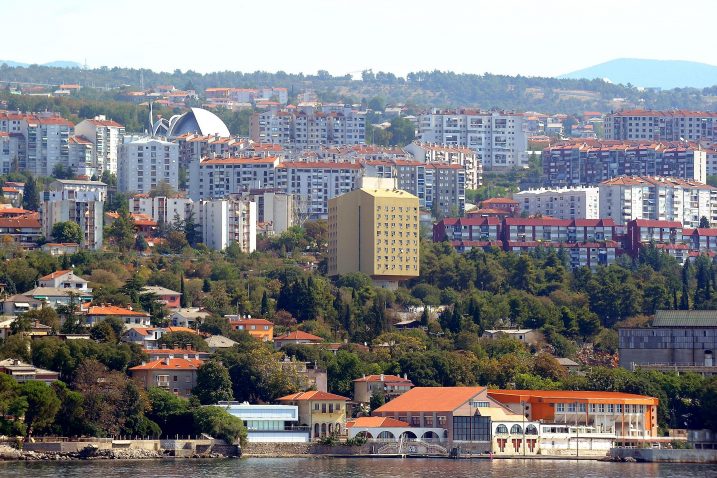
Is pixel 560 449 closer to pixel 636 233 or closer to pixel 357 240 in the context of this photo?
pixel 357 240

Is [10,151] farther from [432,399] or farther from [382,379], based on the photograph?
[432,399]

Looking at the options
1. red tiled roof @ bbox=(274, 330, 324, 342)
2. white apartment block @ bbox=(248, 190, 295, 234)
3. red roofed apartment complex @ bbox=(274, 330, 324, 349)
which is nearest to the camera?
red roofed apartment complex @ bbox=(274, 330, 324, 349)

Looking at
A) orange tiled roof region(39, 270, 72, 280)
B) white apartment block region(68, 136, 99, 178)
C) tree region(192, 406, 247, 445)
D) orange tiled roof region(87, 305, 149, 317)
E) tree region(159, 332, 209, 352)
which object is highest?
white apartment block region(68, 136, 99, 178)

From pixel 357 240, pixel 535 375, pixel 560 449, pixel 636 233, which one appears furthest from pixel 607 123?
pixel 560 449

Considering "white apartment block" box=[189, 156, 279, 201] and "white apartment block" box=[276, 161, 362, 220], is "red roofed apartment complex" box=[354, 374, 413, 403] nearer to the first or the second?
"white apartment block" box=[276, 161, 362, 220]

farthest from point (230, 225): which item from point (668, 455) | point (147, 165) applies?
point (668, 455)

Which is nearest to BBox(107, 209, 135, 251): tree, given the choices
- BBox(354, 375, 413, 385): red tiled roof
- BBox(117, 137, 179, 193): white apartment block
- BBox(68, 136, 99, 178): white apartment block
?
BBox(117, 137, 179, 193): white apartment block

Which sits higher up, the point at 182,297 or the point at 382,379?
the point at 182,297

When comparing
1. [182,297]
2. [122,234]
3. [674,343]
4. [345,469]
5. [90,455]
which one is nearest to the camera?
[345,469]
